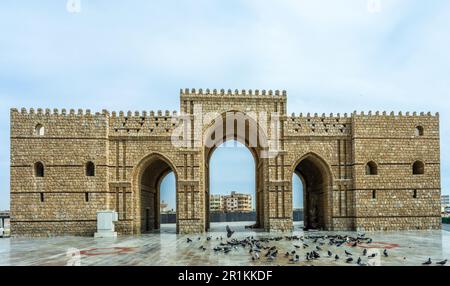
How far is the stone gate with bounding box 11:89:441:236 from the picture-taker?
92.9 ft

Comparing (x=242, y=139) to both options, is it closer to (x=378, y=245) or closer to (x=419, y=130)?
(x=419, y=130)

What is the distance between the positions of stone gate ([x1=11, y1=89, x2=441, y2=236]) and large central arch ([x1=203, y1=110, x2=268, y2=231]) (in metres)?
0.23

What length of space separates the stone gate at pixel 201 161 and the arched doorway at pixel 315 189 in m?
0.26

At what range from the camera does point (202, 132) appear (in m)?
29.7

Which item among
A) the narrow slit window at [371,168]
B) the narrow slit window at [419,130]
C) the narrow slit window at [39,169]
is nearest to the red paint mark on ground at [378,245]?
the narrow slit window at [371,168]

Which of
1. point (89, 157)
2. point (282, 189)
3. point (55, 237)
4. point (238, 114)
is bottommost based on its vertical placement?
point (55, 237)

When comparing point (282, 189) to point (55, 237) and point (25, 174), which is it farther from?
point (25, 174)

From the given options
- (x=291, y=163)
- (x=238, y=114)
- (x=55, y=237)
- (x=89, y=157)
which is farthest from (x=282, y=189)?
(x=55, y=237)

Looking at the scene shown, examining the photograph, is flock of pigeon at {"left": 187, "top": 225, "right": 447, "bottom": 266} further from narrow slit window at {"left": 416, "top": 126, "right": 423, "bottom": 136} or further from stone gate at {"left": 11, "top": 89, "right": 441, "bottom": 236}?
narrow slit window at {"left": 416, "top": 126, "right": 423, "bottom": 136}

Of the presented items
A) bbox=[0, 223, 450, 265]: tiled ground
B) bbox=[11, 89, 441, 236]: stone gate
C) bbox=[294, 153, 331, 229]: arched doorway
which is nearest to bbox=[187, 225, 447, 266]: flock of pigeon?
bbox=[0, 223, 450, 265]: tiled ground

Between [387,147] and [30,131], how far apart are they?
23770mm

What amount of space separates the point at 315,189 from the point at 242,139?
7230 mm

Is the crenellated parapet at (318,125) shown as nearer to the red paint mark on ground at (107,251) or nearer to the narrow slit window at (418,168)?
the narrow slit window at (418,168)

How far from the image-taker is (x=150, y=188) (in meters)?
34.1
